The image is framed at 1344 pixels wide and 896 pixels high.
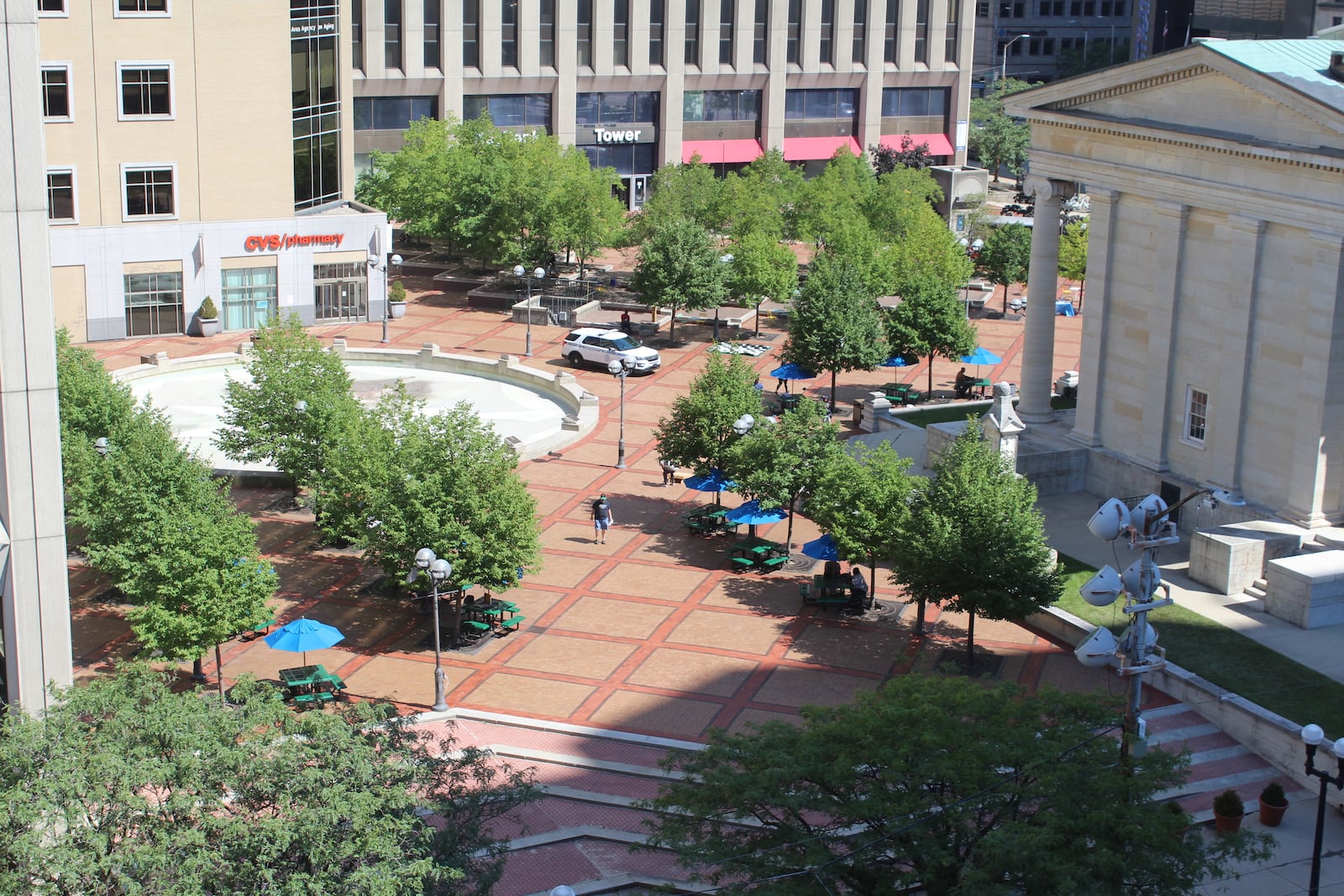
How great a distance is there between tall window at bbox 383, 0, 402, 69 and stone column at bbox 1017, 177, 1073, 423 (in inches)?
1997

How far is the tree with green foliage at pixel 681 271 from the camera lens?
7156 cm

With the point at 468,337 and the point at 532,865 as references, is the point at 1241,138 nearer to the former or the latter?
the point at 532,865

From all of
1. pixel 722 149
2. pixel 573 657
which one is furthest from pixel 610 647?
pixel 722 149

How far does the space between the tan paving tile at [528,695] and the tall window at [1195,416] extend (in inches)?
780

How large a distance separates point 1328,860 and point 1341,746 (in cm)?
588

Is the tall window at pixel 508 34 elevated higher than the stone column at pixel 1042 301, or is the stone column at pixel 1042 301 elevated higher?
the tall window at pixel 508 34

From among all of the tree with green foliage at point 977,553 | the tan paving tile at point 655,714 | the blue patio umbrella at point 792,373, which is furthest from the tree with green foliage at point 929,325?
the tan paving tile at point 655,714

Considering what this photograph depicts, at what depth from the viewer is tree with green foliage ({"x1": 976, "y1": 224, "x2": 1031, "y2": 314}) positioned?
78125 mm

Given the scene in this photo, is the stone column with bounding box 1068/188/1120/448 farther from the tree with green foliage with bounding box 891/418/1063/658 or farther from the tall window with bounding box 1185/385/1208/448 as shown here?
the tree with green foliage with bounding box 891/418/1063/658

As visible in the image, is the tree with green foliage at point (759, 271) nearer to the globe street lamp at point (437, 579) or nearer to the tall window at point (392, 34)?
the tall window at point (392, 34)

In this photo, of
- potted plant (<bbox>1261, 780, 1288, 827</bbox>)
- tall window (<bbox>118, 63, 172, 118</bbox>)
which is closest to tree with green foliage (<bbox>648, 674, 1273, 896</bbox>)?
potted plant (<bbox>1261, 780, 1288, 827</bbox>)

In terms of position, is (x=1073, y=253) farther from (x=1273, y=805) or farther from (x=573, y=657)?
(x=1273, y=805)

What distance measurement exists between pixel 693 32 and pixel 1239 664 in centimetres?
7054

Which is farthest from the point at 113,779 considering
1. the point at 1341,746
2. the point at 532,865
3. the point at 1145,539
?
the point at 1341,746
